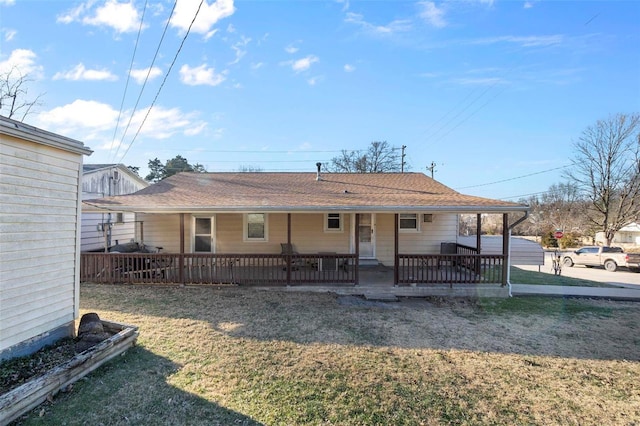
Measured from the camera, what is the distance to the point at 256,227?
34.9ft

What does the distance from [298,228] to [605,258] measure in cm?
1669

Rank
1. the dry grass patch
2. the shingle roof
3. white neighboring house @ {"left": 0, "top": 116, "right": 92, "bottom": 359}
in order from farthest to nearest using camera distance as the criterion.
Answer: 1. the shingle roof
2. white neighboring house @ {"left": 0, "top": 116, "right": 92, "bottom": 359}
3. the dry grass patch

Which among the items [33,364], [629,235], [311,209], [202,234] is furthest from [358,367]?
[629,235]

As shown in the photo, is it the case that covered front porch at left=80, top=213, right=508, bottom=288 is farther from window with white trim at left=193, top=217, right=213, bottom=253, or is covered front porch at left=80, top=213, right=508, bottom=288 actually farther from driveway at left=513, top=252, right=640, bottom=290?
driveway at left=513, top=252, right=640, bottom=290

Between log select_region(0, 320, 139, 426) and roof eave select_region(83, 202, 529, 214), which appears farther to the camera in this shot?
roof eave select_region(83, 202, 529, 214)

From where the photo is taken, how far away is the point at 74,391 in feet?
11.3

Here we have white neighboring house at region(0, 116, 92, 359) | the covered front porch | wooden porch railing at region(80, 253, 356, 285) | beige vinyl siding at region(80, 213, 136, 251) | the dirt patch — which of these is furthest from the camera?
beige vinyl siding at region(80, 213, 136, 251)

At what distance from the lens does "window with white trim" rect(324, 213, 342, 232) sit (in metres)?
10.6

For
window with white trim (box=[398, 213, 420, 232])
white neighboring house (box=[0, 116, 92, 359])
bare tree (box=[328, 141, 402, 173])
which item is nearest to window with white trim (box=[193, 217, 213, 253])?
white neighboring house (box=[0, 116, 92, 359])

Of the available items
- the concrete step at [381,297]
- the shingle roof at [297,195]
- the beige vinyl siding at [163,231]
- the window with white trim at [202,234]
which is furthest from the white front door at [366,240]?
the beige vinyl siding at [163,231]

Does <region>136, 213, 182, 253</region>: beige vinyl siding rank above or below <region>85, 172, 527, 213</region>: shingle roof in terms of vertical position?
below

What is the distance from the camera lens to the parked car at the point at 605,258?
1493 centimetres

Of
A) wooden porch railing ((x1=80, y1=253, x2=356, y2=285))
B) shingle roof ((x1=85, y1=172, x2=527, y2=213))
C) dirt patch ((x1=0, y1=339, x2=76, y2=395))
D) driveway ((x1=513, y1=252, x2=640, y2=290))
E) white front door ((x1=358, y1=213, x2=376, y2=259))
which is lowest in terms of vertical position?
driveway ((x1=513, y1=252, x2=640, y2=290))

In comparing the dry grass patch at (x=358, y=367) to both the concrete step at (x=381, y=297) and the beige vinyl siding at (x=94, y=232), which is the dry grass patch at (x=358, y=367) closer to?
the concrete step at (x=381, y=297)
